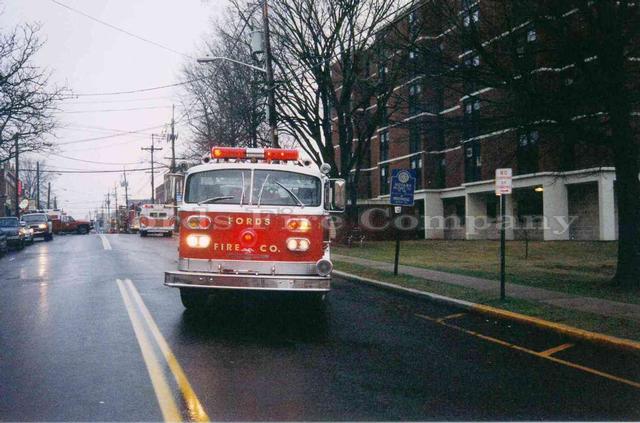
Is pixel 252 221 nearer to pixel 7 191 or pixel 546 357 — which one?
pixel 546 357

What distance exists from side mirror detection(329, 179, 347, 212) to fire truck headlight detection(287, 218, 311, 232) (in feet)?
3.10

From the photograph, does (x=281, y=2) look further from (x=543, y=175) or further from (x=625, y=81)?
(x=543, y=175)

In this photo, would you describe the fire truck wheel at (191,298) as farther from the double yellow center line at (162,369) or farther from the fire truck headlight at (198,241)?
the fire truck headlight at (198,241)

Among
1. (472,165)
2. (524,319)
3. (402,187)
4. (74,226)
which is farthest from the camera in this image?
(74,226)

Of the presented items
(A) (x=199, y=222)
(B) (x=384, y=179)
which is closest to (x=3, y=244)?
(A) (x=199, y=222)

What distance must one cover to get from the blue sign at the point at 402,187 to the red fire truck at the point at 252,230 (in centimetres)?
645

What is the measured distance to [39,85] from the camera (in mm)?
27781

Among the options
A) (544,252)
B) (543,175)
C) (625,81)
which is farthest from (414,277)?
(543,175)

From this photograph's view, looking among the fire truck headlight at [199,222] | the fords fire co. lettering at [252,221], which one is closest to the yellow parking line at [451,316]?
the fords fire co. lettering at [252,221]

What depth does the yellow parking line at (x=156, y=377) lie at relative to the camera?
530 cm

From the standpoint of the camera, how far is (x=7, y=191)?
275ft

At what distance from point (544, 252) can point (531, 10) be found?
17928 mm

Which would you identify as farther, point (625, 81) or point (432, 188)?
point (432, 188)

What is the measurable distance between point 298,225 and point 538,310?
455 cm
